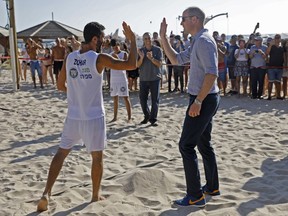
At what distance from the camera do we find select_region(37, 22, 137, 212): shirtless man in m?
3.54

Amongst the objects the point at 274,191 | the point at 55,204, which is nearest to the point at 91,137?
the point at 55,204

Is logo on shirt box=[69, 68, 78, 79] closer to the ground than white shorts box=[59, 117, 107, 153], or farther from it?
farther from it

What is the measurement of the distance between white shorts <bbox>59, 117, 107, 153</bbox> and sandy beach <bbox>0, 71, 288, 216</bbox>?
63 cm

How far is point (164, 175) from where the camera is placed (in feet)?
14.8

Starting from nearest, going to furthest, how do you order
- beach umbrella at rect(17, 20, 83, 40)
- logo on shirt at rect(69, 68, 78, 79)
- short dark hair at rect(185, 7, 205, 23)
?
short dark hair at rect(185, 7, 205, 23), logo on shirt at rect(69, 68, 78, 79), beach umbrella at rect(17, 20, 83, 40)

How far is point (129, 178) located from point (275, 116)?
5.19 m

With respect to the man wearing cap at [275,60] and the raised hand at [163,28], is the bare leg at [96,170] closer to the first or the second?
the raised hand at [163,28]

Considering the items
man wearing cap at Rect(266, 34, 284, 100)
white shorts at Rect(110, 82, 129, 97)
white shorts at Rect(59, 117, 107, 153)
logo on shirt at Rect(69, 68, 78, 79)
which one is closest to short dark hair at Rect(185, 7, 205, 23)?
logo on shirt at Rect(69, 68, 78, 79)

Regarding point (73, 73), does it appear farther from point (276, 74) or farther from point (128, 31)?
point (276, 74)

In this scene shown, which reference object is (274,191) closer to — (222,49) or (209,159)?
(209,159)

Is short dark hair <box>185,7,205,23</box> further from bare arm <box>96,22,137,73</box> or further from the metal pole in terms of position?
the metal pole

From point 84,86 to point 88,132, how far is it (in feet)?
1.41

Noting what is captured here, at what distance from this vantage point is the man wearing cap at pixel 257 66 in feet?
36.1

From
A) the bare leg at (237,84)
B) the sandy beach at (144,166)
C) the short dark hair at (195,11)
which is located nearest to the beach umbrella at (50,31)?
the bare leg at (237,84)
